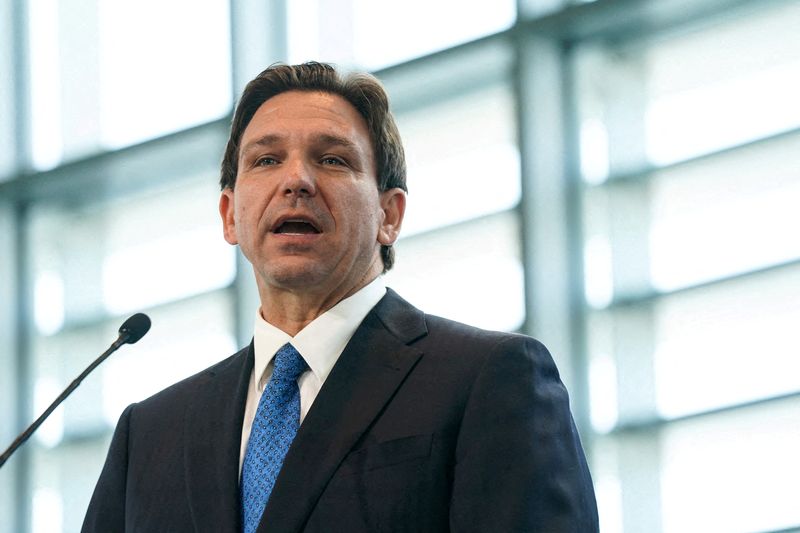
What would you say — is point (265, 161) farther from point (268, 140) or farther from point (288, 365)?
point (288, 365)

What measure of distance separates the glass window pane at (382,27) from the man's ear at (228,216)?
245cm

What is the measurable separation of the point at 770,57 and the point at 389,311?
2373 millimetres

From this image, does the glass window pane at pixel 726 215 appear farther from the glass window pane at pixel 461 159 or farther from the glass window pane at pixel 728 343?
the glass window pane at pixel 461 159

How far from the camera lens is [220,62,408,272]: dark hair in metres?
2.73

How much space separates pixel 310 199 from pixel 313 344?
24 cm

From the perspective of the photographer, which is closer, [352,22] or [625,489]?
[625,489]

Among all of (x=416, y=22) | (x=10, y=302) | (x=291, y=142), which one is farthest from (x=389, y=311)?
(x=10, y=302)

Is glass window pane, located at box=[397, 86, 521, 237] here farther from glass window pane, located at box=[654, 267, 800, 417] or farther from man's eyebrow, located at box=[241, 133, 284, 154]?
man's eyebrow, located at box=[241, 133, 284, 154]

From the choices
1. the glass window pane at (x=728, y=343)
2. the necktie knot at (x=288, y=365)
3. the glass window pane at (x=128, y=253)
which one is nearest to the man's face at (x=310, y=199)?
the necktie knot at (x=288, y=365)

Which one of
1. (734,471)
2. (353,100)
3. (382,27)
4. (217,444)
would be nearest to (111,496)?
(217,444)

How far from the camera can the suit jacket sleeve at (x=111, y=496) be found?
2.54 meters

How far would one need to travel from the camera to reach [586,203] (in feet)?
15.6

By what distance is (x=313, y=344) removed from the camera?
2.49m

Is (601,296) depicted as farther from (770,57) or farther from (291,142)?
(291,142)
